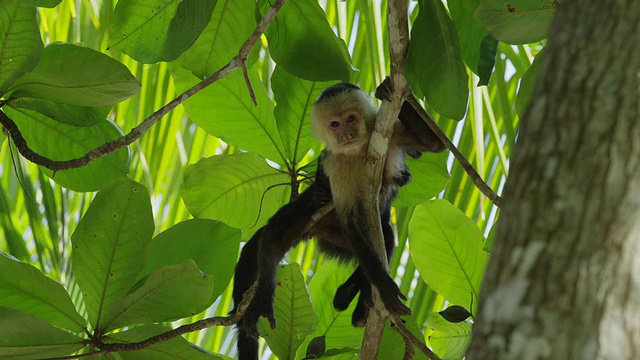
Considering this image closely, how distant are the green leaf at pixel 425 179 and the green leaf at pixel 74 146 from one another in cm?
72

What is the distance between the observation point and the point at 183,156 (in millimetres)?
2699

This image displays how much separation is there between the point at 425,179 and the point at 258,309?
57 cm

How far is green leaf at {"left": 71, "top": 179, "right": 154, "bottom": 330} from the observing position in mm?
1583

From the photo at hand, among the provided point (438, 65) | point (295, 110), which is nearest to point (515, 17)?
point (438, 65)

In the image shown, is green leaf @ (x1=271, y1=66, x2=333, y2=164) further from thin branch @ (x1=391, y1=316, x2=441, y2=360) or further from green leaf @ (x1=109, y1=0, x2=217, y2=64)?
thin branch @ (x1=391, y1=316, x2=441, y2=360)

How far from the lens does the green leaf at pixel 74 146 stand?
1800 mm

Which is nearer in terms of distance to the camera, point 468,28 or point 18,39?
point 18,39

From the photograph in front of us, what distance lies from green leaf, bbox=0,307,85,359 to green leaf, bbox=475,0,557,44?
0.97 metres

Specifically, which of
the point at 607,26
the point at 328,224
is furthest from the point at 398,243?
the point at 607,26

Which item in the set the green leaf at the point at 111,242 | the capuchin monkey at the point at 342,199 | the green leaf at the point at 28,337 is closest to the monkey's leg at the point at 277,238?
the capuchin monkey at the point at 342,199

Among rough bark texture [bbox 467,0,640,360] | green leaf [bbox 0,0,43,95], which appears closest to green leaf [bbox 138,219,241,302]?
green leaf [bbox 0,0,43,95]

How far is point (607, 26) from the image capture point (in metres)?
0.67

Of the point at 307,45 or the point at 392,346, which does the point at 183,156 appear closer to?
the point at 307,45

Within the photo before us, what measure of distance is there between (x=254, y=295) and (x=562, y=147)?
132 cm
